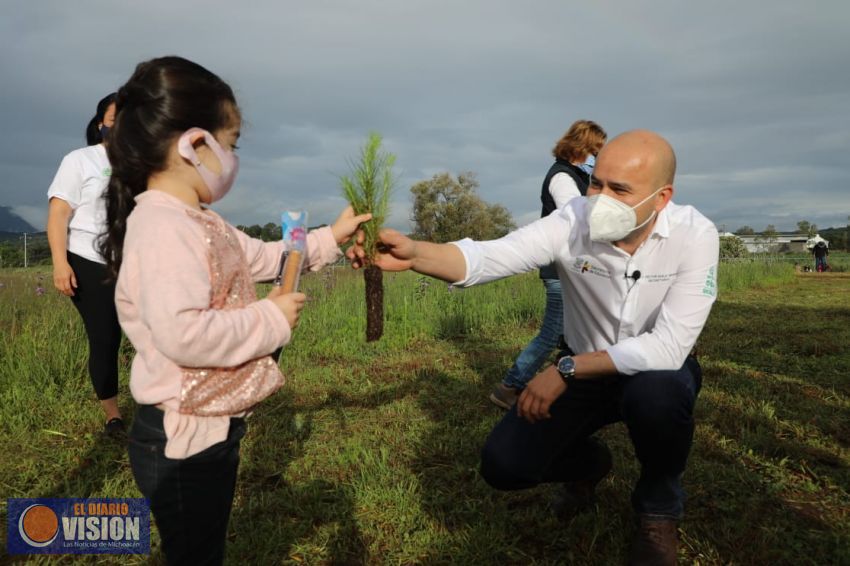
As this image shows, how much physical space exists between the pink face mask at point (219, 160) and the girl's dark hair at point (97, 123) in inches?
81.6

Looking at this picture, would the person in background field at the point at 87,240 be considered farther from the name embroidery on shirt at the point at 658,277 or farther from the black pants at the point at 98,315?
the name embroidery on shirt at the point at 658,277

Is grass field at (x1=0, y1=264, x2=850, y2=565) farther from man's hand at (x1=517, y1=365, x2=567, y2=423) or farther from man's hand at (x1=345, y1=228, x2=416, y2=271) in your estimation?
man's hand at (x1=345, y1=228, x2=416, y2=271)

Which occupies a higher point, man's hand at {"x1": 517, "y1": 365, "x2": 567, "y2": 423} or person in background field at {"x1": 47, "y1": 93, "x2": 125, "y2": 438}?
person in background field at {"x1": 47, "y1": 93, "x2": 125, "y2": 438}

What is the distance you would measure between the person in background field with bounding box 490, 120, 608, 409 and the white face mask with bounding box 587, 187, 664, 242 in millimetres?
1508

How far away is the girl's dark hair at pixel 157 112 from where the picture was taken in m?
1.59

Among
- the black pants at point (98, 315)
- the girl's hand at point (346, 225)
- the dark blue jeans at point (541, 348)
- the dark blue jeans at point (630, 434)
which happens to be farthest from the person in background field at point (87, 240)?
the dark blue jeans at point (541, 348)

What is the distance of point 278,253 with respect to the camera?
2.16 metres

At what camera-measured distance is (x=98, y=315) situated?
324cm

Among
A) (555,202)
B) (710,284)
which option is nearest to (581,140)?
(555,202)

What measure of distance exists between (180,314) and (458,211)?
41590 mm

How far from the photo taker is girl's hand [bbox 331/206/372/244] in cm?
222

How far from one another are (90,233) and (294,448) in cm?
177

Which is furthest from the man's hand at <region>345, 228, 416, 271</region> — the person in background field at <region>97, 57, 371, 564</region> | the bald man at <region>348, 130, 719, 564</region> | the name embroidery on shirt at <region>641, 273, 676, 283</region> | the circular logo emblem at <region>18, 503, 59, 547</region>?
the circular logo emblem at <region>18, 503, 59, 547</region>

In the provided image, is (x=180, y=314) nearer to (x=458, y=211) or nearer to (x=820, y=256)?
(x=820, y=256)
